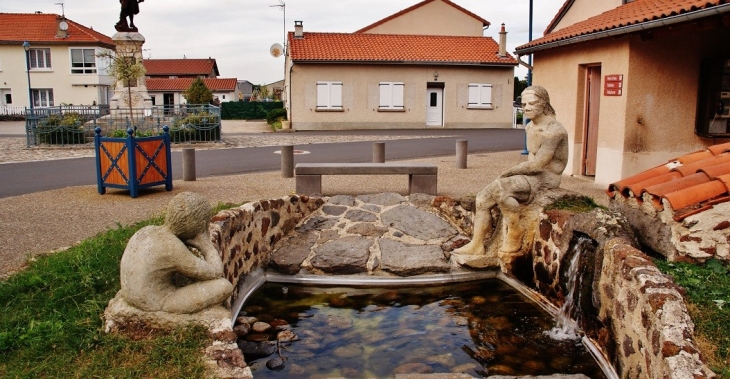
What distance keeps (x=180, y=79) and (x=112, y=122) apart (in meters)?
40.9

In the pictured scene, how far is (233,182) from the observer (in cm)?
1238

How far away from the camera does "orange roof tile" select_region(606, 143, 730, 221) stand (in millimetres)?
5273

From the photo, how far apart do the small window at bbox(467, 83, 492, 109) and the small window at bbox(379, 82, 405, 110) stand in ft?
11.6

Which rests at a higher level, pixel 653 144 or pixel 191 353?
pixel 653 144

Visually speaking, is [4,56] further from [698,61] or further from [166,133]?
[698,61]

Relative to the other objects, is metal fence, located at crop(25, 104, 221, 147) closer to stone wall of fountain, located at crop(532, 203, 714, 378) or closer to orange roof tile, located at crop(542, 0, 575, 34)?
orange roof tile, located at crop(542, 0, 575, 34)

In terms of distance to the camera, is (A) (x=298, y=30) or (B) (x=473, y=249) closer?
(B) (x=473, y=249)

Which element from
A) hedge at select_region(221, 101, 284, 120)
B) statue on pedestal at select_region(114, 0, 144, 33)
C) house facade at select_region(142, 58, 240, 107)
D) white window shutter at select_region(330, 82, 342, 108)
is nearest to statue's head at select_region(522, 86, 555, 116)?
statue on pedestal at select_region(114, 0, 144, 33)

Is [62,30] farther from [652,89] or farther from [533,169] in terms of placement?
[533,169]

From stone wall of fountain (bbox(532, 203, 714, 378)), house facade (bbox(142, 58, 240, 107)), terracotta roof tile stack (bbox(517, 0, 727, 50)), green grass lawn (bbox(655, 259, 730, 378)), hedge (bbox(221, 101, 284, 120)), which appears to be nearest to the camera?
green grass lawn (bbox(655, 259, 730, 378))

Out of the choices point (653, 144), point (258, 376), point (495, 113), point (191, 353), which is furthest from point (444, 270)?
point (495, 113)

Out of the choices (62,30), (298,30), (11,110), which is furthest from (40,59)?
(298,30)

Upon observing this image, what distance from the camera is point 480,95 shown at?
32.0 meters

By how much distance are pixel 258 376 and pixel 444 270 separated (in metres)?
3.41
